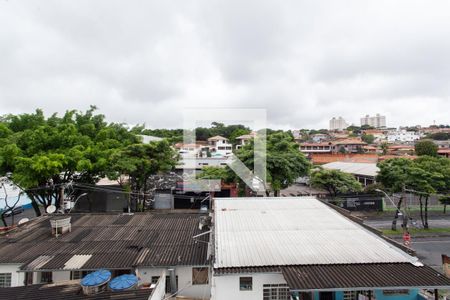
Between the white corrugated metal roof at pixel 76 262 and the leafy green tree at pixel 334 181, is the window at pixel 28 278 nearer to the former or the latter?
the white corrugated metal roof at pixel 76 262

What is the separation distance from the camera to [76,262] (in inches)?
379

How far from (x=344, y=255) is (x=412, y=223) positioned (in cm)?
1869

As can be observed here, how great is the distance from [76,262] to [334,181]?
21896mm

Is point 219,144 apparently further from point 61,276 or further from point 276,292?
point 276,292

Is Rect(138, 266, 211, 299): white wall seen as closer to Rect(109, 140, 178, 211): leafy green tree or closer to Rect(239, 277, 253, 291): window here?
Rect(239, 277, 253, 291): window

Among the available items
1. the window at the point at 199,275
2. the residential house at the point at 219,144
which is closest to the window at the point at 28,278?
the window at the point at 199,275

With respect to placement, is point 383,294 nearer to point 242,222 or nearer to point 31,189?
point 242,222

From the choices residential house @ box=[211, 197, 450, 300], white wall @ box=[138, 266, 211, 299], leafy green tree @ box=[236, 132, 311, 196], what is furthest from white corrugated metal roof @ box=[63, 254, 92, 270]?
leafy green tree @ box=[236, 132, 311, 196]

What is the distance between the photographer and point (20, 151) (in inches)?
687

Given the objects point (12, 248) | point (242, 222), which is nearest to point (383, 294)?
point (242, 222)

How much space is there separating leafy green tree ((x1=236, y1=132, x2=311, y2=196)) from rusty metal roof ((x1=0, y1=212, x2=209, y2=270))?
9.24m

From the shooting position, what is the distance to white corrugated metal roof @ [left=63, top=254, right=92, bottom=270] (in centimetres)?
932

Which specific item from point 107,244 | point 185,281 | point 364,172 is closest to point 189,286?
point 185,281

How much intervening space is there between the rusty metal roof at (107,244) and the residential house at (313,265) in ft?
7.40
